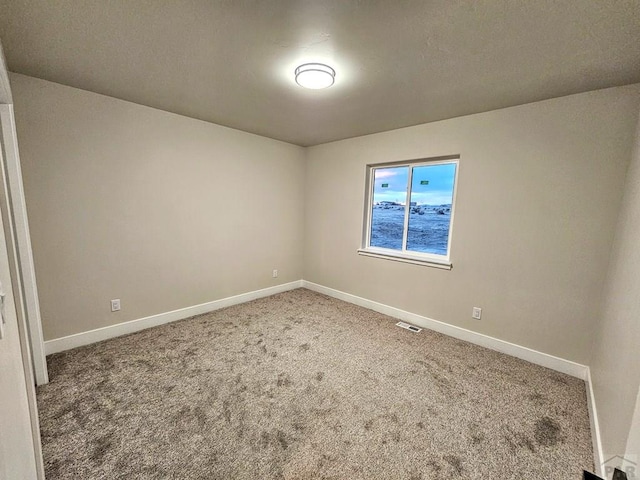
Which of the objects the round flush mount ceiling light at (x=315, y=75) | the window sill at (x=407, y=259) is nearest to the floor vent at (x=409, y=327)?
the window sill at (x=407, y=259)

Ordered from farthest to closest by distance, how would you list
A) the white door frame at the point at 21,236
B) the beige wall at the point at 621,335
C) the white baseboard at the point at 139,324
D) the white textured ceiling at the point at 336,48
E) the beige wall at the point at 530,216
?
the white baseboard at the point at 139,324, the beige wall at the point at 530,216, the white door frame at the point at 21,236, the white textured ceiling at the point at 336,48, the beige wall at the point at 621,335

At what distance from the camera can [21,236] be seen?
1.82 meters

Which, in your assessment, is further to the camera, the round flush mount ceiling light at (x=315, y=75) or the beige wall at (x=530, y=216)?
the beige wall at (x=530, y=216)

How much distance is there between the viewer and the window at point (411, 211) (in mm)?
3029

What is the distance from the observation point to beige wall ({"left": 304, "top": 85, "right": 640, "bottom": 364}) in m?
2.09

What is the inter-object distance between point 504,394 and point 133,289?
11.6 feet


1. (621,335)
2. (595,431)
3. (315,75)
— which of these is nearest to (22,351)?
(315,75)

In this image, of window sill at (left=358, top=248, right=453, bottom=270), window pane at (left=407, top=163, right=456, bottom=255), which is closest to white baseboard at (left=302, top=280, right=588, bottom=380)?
window sill at (left=358, top=248, right=453, bottom=270)

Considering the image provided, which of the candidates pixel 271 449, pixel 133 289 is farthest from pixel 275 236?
pixel 271 449

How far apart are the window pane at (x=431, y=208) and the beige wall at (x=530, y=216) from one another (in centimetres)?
20

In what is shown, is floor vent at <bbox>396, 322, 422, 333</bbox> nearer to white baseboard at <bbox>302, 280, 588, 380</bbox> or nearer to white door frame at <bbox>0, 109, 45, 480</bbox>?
white baseboard at <bbox>302, 280, 588, 380</bbox>

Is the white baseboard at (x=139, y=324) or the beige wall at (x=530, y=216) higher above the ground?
the beige wall at (x=530, y=216)

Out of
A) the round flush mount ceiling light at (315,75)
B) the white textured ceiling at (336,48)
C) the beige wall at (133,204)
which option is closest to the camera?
the white textured ceiling at (336,48)

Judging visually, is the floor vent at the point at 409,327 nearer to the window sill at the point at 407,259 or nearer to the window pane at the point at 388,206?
the window sill at the point at 407,259
